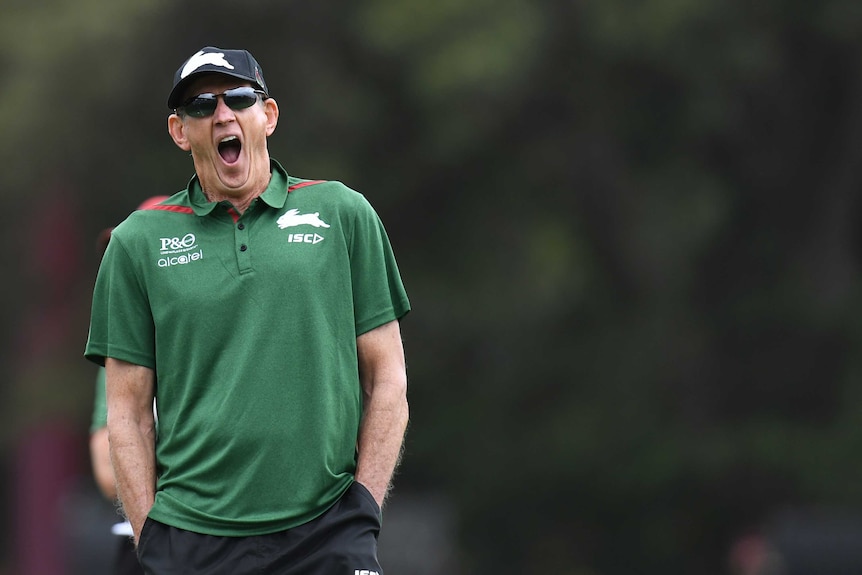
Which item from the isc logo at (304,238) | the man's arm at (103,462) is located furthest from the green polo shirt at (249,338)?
the man's arm at (103,462)

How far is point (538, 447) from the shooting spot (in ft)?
69.8

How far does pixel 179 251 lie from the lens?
Answer: 4629mm

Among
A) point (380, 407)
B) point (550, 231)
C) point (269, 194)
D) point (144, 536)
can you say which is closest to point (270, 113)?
point (269, 194)

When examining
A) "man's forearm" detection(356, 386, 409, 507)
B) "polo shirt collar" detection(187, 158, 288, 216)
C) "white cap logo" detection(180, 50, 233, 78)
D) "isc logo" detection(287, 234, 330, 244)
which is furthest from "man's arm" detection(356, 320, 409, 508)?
"white cap logo" detection(180, 50, 233, 78)

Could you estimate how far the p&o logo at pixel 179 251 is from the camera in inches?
182

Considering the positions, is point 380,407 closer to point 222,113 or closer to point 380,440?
point 380,440

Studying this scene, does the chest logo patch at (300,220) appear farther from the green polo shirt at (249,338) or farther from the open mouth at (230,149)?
the open mouth at (230,149)

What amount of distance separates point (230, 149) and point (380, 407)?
33.3 inches

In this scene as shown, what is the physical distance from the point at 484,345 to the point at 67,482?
6.83 meters

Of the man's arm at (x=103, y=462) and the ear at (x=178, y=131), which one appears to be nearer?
the ear at (x=178, y=131)

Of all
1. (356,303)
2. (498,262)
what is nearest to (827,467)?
(498,262)

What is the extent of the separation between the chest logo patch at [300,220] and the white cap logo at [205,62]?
45 centimetres

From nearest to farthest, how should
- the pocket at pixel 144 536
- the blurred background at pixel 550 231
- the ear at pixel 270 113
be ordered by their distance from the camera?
the pocket at pixel 144 536
the ear at pixel 270 113
the blurred background at pixel 550 231

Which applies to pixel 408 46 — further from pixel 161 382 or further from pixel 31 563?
pixel 161 382
